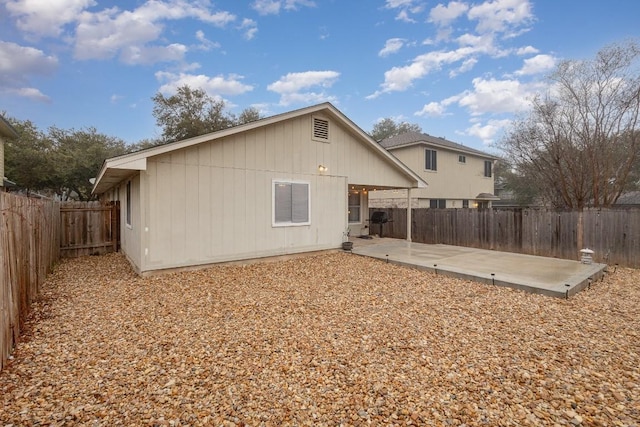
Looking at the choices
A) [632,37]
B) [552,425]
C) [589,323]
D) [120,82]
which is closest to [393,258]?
[589,323]

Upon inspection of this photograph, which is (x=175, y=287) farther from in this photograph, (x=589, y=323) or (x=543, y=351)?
(x=589, y=323)

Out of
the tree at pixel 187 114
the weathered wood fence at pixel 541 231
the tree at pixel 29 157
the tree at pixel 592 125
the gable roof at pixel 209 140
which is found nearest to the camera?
the gable roof at pixel 209 140

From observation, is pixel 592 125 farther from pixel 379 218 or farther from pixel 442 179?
pixel 379 218

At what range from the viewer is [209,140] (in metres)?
7.22

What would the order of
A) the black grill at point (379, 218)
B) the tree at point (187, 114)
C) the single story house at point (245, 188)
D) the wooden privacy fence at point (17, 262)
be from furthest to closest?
the tree at point (187, 114) < the black grill at point (379, 218) < the single story house at point (245, 188) < the wooden privacy fence at point (17, 262)

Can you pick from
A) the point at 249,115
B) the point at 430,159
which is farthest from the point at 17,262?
the point at 249,115

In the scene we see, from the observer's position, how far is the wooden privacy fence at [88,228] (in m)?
9.80

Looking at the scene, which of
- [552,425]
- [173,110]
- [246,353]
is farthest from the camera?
[173,110]

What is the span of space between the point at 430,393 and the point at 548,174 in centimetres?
1368

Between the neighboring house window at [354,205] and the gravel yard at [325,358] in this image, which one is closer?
the gravel yard at [325,358]

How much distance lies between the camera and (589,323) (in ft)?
14.0

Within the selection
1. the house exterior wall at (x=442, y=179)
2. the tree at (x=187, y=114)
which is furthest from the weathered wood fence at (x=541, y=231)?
the tree at (x=187, y=114)

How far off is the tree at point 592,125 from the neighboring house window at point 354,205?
25.2 feet

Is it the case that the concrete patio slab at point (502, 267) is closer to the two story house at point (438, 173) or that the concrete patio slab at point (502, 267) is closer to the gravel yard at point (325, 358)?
the gravel yard at point (325, 358)
